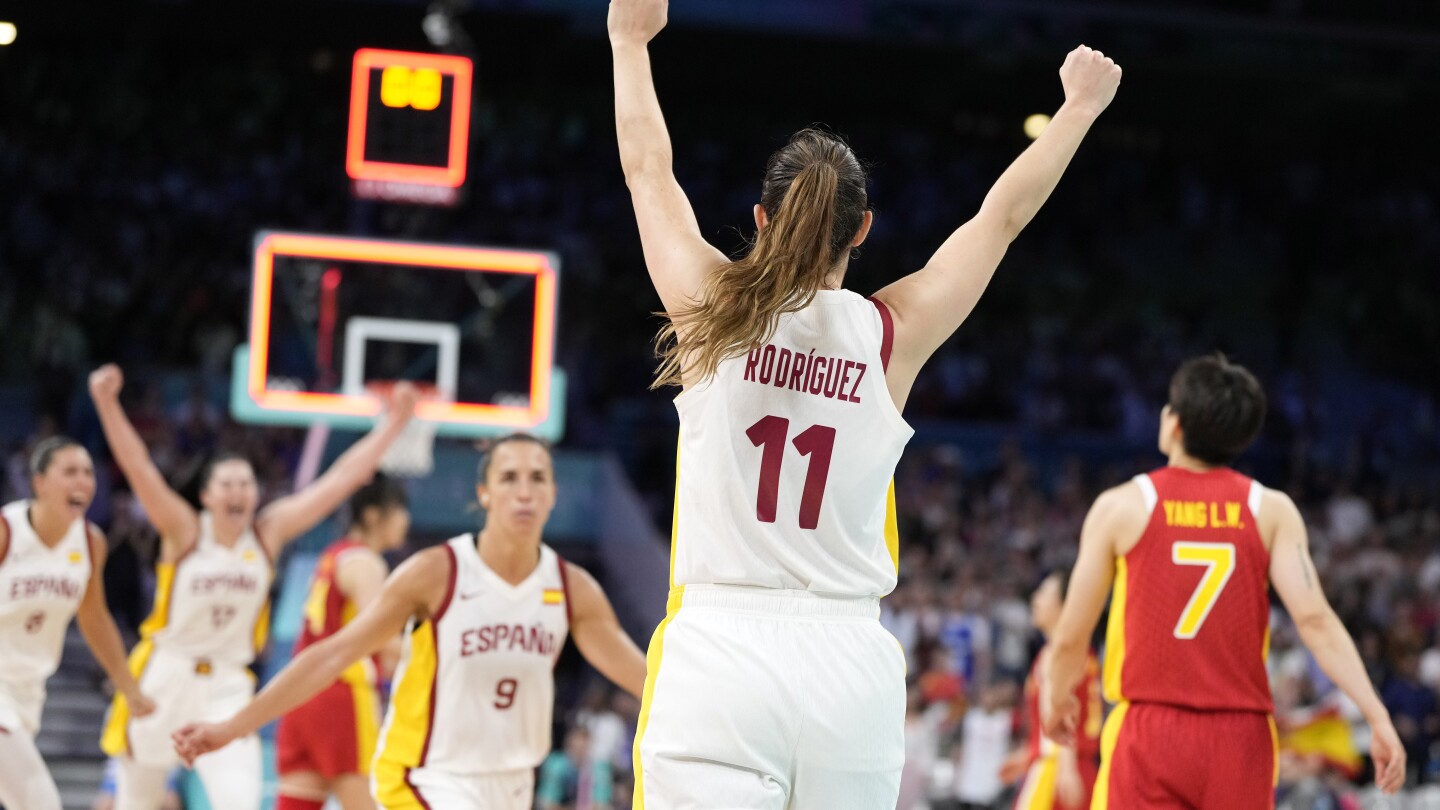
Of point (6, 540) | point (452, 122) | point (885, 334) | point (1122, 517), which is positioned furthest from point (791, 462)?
point (452, 122)

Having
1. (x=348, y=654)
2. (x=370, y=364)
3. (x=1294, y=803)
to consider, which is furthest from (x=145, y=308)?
(x=348, y=654)

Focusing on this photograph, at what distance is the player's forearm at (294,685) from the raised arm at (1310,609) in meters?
2.70

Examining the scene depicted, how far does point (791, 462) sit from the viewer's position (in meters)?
3.02

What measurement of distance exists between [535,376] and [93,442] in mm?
6750

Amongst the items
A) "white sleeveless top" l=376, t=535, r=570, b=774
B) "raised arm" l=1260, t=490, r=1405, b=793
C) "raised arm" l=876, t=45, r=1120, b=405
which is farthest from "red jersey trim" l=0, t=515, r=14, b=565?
"raised arm" l=1260, t=490, r=1405, b=793

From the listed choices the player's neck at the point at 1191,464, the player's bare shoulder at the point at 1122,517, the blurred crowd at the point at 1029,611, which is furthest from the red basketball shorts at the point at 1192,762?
the blurred crowd at the point at 1029,611

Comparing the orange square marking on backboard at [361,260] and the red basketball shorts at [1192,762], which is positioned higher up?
the orange square marking on backboard at [361,260]

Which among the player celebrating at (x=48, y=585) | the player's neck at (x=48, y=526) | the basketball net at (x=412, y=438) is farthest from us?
the basketball net at (x=412, y=438)

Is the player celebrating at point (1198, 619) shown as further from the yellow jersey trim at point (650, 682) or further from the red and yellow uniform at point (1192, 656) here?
the yellow jersey trim at point (650, 682)

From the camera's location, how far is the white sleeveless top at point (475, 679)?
503 cm

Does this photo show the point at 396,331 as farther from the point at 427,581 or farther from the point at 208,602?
the point at 427,581

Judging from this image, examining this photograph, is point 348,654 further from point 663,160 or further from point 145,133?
point 145,133

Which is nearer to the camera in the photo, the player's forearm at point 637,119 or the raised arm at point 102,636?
the player's forearm at point 637,119

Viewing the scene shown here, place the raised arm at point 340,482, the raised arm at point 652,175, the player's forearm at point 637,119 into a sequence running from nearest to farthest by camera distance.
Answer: the raised arm at point 652,175 → the player's forearm at point 637,119 → the raised arm at point 340,482
